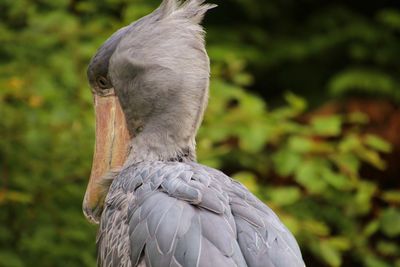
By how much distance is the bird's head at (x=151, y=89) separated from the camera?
3.53 m

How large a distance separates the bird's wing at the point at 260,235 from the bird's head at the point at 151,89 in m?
0.42

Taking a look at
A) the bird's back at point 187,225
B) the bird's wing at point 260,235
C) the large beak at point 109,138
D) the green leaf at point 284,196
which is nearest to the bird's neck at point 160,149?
the large beak at point 109,138

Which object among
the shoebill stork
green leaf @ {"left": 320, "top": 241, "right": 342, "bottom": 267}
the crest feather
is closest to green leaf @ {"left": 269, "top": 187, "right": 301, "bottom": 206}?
green leaf @ {"left": 320, "top": 241, "right": 342, "bottom": 267}

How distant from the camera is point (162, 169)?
326 cm

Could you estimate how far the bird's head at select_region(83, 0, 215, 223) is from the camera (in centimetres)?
353

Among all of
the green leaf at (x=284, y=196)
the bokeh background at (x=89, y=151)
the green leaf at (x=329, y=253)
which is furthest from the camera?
the green leaf at (x=284, y=196)

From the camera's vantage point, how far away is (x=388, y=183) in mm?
6746

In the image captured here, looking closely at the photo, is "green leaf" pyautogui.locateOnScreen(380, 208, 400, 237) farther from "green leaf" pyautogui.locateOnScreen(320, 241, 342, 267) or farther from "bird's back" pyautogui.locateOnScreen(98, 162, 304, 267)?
"bird's back" pyautogui.locateOnScreen(98, 162, 304, 267)

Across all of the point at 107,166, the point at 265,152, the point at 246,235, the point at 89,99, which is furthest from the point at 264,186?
the point at 246,235

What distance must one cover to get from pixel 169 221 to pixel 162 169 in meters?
0.34

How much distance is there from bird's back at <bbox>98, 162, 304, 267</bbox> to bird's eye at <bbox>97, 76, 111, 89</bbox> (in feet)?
1.52

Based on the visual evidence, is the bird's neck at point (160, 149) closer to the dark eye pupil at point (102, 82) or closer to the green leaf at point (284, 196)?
the dark eye pupil at point (102, 82)

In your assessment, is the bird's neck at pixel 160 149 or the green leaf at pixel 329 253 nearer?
the bird's neck at pixel 160 149

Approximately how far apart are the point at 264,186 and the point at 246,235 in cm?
272
